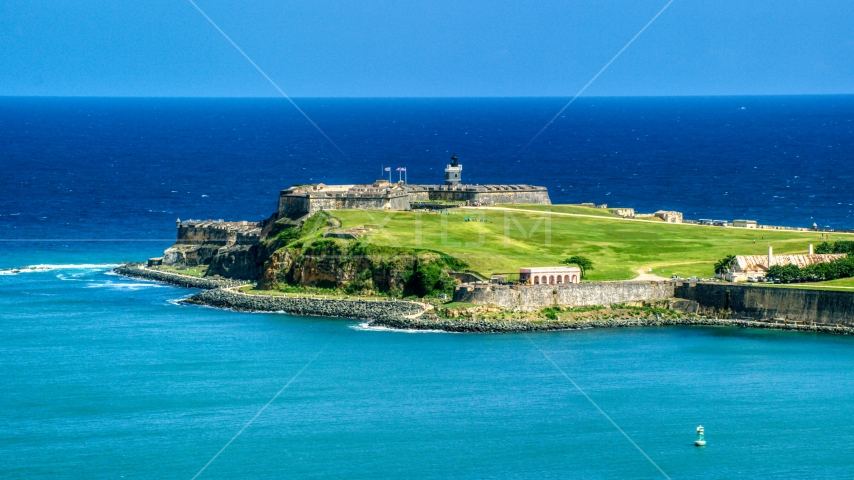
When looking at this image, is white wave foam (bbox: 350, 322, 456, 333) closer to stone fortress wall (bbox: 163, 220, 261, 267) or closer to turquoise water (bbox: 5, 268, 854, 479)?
turquoise water (bbox: 5, 268, 854, 479)

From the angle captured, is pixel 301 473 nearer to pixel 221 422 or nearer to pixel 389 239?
pixel 221 422

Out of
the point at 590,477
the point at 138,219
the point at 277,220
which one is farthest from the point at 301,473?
the point at 138,219

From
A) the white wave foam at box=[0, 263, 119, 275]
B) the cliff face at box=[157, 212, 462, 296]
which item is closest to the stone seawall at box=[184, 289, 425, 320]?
the cliff face at box=[157, 212, 462, 296]

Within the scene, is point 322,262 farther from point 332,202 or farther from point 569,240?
point 569,240

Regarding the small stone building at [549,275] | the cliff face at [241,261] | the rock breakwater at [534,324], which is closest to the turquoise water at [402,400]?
the rock breakwater at [534,324]

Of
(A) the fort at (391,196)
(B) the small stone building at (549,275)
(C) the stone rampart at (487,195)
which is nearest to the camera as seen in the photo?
(B) the small stone building at (549,275)

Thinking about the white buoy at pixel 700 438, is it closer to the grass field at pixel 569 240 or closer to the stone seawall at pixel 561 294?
the stone seawall at pixel 561 294
